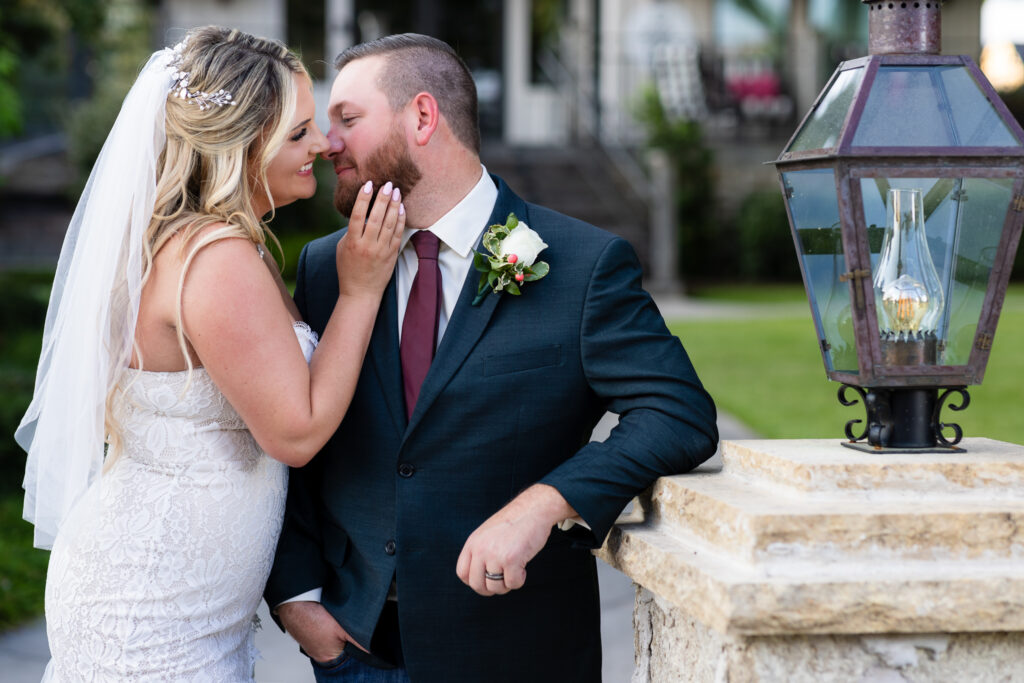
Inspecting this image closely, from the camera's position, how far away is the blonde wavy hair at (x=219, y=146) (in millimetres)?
2439

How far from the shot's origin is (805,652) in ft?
6.14

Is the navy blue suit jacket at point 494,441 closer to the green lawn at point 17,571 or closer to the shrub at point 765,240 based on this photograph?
the green lawn at point 17,571

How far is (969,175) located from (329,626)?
165cm

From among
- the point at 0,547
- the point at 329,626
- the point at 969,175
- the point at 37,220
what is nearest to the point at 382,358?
the point at 329,626

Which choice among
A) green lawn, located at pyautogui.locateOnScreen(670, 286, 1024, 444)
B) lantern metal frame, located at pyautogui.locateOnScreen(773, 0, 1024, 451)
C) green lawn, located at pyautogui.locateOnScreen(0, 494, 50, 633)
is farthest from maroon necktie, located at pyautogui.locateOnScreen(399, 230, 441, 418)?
green lawn, located at pyautogui.locateOnScreen(670, 286, 1024, 444)

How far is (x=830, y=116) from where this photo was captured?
2090 millimetres

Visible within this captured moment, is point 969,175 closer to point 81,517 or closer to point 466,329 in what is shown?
point 466,329

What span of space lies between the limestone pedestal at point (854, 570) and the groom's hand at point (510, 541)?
0.69 ft

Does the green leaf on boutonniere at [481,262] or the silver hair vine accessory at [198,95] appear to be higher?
the silver hair vine accessory at [198,95]

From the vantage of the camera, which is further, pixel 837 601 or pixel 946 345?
pixel 946 345

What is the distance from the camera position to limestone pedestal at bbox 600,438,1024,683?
1798 millimetres

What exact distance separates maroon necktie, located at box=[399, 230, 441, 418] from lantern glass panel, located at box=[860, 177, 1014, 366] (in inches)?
38.5

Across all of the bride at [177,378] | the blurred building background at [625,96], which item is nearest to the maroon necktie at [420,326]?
the bride at [177,378]

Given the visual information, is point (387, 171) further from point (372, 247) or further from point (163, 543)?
point (163, 543)
